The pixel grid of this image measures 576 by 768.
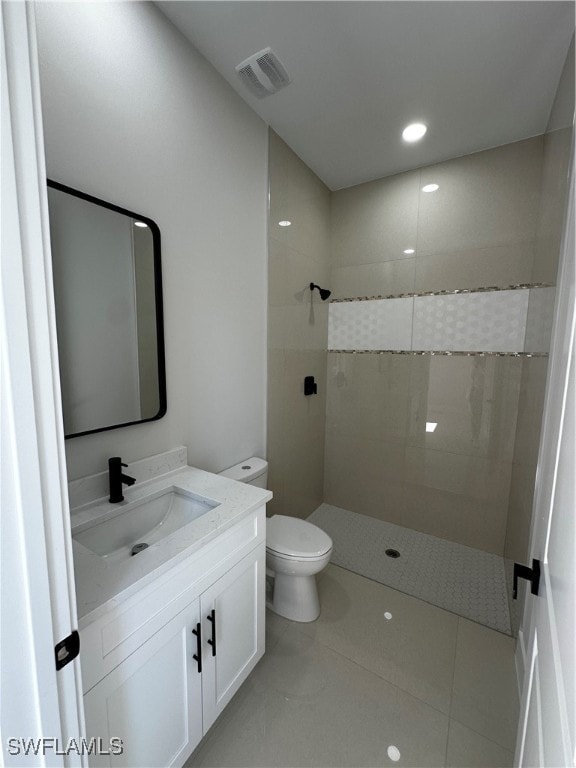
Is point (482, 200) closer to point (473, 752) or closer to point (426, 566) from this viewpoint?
point (426, 566)

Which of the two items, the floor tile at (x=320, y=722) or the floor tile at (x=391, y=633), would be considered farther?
the floor tile at (x=391, y=633)

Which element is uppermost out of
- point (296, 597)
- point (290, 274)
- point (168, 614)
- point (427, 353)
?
point (290, 274)

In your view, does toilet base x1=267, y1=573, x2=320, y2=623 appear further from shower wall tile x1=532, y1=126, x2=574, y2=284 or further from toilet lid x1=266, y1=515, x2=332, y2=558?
shower wall tile x1=532, y1=126, x2=574, y2=284

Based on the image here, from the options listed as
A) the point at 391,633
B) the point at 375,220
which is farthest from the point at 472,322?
the point at 391,633

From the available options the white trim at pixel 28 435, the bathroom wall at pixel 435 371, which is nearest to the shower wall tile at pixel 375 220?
the bathroom wall at pixel 435 371

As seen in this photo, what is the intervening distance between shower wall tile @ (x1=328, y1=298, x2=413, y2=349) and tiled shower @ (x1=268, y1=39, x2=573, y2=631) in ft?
0.03

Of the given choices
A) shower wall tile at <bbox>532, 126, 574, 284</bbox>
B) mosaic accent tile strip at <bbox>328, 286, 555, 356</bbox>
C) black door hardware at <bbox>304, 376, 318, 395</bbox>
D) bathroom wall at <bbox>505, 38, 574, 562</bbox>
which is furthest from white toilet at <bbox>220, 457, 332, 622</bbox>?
shower wall tile at <bbox>532, 126, 574, 284</bbox>

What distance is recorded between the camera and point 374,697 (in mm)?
1332

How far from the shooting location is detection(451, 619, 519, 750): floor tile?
1.25 m

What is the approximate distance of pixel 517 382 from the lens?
206 centimetres

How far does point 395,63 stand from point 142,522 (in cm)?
231

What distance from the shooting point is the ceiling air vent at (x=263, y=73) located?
1402 mm

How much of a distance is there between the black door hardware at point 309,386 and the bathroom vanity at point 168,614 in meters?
1.25

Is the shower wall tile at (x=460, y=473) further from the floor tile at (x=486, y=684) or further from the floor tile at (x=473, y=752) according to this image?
the floor tile at (x=473, y=752)
